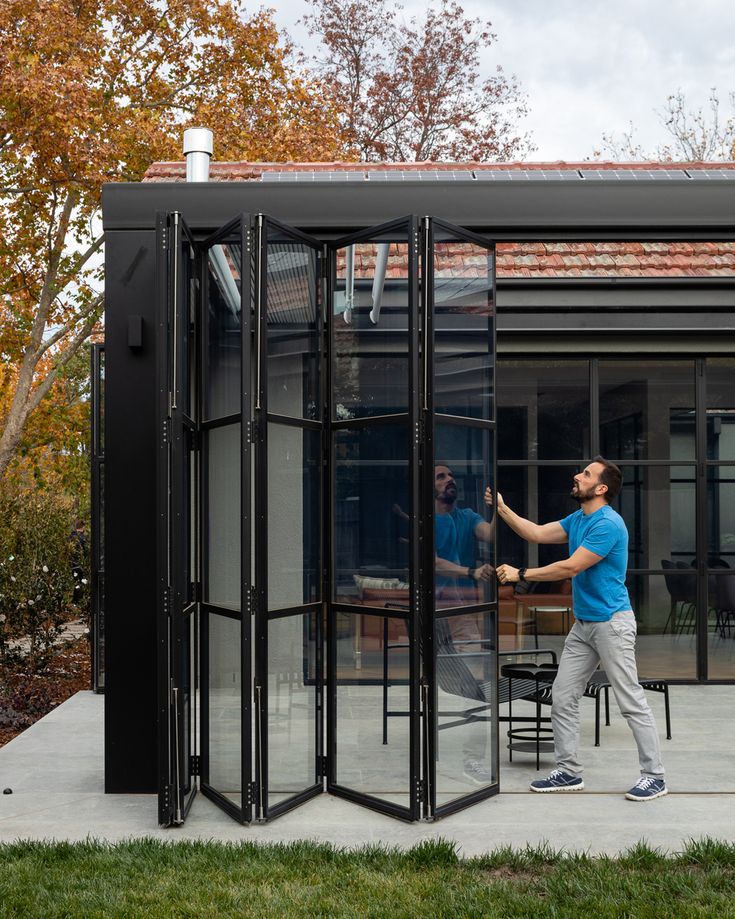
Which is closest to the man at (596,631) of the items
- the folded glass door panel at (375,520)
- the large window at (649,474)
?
the folded glass door panel at (375,520)

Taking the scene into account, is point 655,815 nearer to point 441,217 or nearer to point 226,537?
point 226,537

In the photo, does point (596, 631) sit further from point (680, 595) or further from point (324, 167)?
point (324, 167)

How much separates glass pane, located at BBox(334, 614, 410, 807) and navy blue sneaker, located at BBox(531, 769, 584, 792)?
1.06m

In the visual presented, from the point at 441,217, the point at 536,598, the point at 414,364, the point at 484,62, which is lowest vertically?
the point at 536,598

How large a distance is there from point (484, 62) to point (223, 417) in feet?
78.8

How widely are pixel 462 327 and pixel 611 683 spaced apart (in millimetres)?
2399

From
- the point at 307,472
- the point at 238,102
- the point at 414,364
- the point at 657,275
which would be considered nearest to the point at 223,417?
the point at 307,472

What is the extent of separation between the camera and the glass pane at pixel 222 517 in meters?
6.01

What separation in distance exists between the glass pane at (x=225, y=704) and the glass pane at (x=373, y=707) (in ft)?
2.17

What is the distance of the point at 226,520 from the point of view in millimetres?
6102

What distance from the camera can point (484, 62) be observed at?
90.3ft

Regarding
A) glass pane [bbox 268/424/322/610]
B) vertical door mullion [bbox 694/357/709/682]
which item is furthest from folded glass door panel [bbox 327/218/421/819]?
vertical door mullion [bbox 694/357/709/682]

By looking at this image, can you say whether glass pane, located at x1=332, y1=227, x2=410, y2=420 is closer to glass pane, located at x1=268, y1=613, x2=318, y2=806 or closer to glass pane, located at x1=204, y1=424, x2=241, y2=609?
glass pane, located at x1=204, y1=424, x2=241, y2=609

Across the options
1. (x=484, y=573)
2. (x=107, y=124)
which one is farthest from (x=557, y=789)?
(x=107, y=124)
